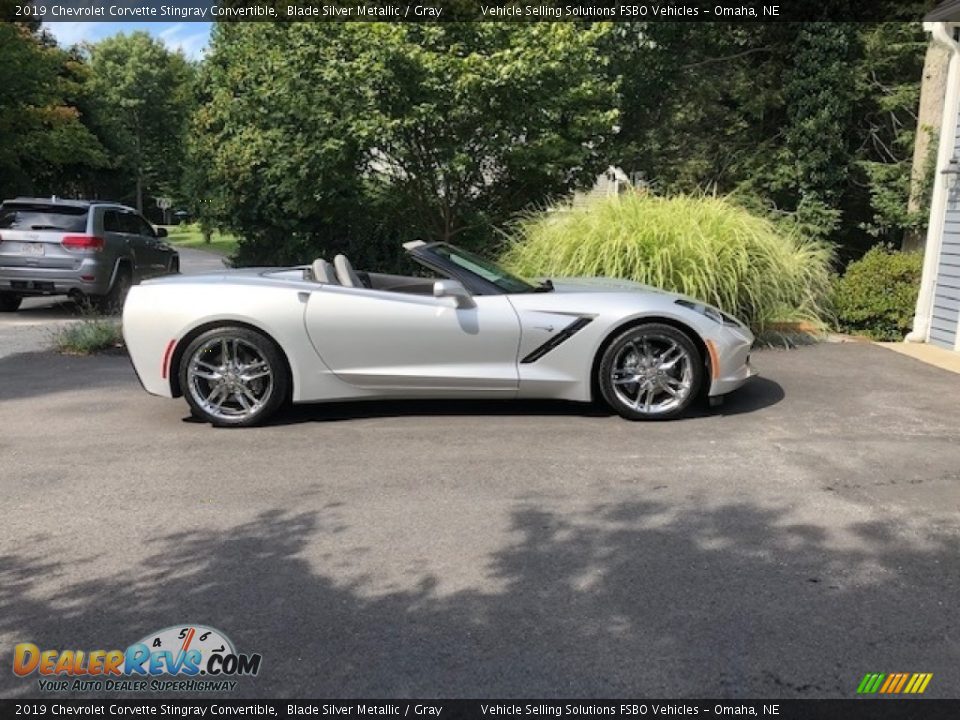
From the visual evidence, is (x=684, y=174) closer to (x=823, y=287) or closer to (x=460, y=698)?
(x=823, y=287)

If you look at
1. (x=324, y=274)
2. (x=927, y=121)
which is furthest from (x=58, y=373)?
(x=927, y=121)

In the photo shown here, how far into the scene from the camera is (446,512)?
13.0 feet

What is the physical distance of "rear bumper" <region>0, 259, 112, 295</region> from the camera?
10.9 metres

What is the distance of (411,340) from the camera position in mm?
5477

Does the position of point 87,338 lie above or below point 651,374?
below

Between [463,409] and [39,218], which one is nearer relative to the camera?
[463,409]

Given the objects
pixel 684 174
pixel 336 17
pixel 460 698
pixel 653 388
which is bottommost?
pixel 460 698

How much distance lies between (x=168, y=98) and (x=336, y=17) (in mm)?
52860

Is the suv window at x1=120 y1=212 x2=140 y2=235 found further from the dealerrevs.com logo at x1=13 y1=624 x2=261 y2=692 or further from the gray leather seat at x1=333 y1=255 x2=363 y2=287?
the dealerrevs.com logo at x1=13 y1=624 x2=261 y2=692

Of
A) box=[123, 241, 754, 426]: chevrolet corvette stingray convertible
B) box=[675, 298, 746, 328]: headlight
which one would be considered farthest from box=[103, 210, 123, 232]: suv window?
box=[675, 298, 746, 328]: headlight

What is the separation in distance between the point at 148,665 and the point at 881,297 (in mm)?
9354

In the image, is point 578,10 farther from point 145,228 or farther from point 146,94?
point 146,94

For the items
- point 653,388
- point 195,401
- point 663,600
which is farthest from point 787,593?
point 195,401

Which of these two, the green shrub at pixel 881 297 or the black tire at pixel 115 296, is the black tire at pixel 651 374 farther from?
the black tire at pixel 115 296
